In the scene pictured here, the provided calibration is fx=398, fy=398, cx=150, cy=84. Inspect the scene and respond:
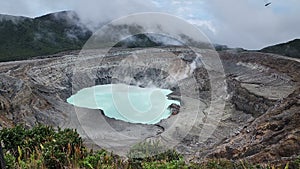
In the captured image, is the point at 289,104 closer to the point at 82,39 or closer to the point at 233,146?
the point at 233,146

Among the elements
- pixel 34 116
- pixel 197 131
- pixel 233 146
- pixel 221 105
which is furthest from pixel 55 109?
pixel 233 146

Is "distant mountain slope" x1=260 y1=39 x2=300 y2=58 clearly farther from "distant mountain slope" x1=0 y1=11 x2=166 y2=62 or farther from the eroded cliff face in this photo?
"distant mountain slope" x1=0 y1=11 x2=166 y2=62

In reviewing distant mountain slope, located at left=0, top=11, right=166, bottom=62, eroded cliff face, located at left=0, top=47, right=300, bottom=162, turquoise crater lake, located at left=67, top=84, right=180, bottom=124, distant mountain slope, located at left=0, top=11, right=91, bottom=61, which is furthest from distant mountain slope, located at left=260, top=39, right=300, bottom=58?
distant mountain slope, located at left=0, top=11, right=91, bottom=61

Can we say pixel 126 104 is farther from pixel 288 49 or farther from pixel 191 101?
pixel 288 49

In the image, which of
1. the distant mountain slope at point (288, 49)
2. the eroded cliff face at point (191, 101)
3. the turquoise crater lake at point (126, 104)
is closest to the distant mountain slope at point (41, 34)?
the eroded cliff face at point (191, 101)

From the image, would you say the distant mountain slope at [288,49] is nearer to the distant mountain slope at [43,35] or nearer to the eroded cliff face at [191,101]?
the eroded cliff face at [191,101]

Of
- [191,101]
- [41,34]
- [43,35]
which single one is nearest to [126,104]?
[191,101]
